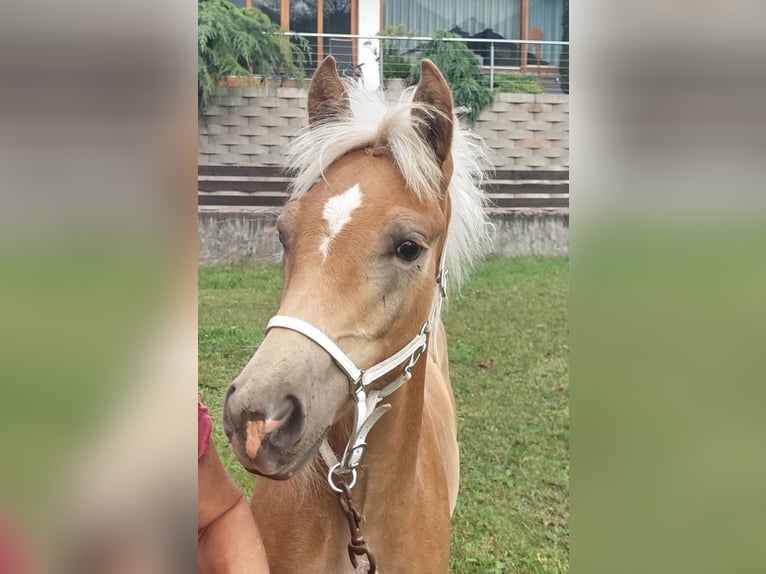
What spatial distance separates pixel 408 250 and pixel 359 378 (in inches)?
8.7

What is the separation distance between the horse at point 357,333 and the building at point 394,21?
216mm

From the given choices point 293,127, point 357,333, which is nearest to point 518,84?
point 293,127

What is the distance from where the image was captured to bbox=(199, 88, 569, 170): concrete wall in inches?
57.7

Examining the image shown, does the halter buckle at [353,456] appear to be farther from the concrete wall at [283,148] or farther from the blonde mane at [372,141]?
the concrete wall at [283,148]

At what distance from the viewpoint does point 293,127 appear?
153 cm

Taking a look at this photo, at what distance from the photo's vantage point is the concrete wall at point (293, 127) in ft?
4.81

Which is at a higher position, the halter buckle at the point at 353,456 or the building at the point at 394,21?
the building at the point at 394,21

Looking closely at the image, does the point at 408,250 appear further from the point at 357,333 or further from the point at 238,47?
the point at 238,47

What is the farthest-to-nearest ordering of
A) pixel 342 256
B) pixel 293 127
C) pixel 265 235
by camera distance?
1. pixel 265 235
2. pixel 293 127
3. pixel 342 256
